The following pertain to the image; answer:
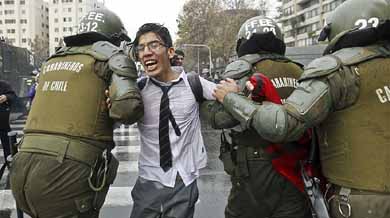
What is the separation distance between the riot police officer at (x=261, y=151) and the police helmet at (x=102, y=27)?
30.5 inches

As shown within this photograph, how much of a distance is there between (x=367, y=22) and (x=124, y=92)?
4.55 feet

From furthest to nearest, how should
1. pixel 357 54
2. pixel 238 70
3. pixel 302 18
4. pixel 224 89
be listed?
pixel 302 18 → pixel 238 70 → pixel 224 89 → pixel 357 54

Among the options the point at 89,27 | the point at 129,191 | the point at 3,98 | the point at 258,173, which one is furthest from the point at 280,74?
the point at 3,98

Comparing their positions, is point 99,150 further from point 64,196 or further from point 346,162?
point 346,162

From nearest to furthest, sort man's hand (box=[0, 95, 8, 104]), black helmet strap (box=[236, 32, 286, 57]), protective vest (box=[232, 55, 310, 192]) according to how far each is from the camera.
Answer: protective vest (box=[232, 55, 310, 192])
black helmet strap (box=[236, 32, 286, 57])
man's hand (box=[0, 95, 8, 104])

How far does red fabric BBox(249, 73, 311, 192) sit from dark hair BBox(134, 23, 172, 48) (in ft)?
1.78

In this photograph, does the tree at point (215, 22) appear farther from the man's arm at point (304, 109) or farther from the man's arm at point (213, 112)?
the man's arm at point (304, 109)

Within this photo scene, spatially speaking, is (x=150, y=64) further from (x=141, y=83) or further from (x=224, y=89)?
(x=224, y=89)

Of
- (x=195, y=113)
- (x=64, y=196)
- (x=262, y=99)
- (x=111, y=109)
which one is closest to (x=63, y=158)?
(x=64, y=196)

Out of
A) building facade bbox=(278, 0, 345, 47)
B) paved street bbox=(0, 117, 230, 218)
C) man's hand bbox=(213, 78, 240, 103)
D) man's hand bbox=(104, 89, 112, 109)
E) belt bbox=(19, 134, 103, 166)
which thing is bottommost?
paved street bbox=(0, 117, 230, 218)

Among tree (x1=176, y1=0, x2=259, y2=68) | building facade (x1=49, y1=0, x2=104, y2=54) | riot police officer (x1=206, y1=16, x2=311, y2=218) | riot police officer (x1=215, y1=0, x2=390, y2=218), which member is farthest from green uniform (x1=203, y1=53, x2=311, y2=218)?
building facade (x1=49, y1=0, x2=104, y2=54)

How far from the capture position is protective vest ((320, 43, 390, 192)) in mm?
2477

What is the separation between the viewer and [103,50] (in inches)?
117

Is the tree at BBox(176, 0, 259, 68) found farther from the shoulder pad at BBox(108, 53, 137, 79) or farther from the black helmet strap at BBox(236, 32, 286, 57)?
the shoulder pad at BBox(108, 53, 137, 79)
